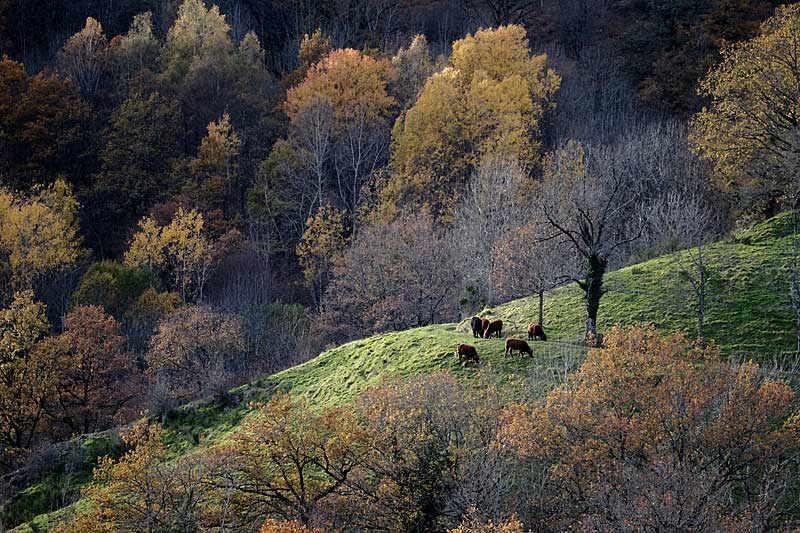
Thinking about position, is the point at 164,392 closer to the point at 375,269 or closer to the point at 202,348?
the point at 202,348

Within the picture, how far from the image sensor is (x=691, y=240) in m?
39.3

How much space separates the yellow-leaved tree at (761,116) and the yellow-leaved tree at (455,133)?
1776cm

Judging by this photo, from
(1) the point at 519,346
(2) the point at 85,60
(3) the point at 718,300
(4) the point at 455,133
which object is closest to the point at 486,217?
(4) the point at 455,133

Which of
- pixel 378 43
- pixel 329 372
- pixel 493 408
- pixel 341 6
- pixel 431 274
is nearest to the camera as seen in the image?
pixel 493 408

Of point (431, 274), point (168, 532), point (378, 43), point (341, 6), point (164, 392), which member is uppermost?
point (341, 6)

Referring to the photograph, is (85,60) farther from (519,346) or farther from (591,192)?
(519,346)

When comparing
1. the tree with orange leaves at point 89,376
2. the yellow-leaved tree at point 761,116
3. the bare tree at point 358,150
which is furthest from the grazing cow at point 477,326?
the bare tree at point 358,150

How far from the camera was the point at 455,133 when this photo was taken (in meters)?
58.7

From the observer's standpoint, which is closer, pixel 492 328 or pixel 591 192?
pixel 492 328

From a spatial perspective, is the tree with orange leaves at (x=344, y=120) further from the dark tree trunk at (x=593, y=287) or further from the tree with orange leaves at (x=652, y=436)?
the tree with orange leaves at (x=652, y=436)

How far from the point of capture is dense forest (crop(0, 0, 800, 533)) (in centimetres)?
2184

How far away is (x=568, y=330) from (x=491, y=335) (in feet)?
10.9

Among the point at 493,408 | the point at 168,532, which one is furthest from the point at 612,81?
the point at 168,532

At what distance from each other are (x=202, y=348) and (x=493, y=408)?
26.6 m
